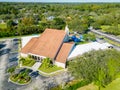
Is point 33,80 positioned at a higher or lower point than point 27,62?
higher

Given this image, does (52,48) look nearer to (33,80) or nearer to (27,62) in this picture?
(27,62)

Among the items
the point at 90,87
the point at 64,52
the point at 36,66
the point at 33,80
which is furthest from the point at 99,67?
the point at 36,66

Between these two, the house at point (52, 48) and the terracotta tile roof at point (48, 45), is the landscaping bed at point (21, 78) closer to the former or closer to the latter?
the house at point (52, 48)

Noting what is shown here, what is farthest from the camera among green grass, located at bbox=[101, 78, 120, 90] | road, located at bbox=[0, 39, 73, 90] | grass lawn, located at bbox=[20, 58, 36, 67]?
grass lawn, located at bbox=[20, 58, 36, 67]

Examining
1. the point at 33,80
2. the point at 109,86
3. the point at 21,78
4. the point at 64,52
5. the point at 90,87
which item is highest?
the point at 64,52

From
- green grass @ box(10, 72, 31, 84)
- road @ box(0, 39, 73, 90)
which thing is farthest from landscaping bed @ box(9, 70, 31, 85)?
road @ box(0, 39, 73, 90)

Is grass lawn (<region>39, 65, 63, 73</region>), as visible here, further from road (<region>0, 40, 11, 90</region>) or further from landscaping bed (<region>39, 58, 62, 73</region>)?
road (<region>0, 40, 11, 90</region>)

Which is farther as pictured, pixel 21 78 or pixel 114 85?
pixel 21 78

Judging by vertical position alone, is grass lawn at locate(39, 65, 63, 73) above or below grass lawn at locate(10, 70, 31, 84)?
below
